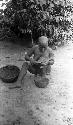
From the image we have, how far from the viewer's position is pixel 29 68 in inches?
287

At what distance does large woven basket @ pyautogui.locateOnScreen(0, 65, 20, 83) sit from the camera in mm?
7141

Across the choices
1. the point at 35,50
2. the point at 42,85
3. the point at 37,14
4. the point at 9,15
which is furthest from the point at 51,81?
the point at 9,15

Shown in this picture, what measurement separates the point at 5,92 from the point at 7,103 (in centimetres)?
43

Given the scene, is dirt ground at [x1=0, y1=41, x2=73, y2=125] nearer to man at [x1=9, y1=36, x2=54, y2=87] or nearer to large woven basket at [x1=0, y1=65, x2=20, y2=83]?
large woven basket at [x1=0, y1=65, x2=20, y2=83]

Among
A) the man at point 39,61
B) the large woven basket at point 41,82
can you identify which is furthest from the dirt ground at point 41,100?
the man at point 39,61

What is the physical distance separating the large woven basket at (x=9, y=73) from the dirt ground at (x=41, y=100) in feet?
0.47

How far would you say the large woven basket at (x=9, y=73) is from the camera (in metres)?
7.14

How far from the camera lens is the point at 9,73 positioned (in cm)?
743

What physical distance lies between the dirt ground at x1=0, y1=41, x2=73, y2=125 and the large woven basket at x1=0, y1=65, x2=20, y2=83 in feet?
0.47

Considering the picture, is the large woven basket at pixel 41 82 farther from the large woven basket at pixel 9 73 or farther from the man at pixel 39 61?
the large woven basket at pixel 9 73

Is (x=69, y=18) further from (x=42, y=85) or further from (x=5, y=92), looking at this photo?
(x=5, y=92)

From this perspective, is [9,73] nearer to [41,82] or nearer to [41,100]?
[41,82]

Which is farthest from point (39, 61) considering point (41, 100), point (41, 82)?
point (41, 100)

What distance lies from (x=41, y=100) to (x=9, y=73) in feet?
4.14
